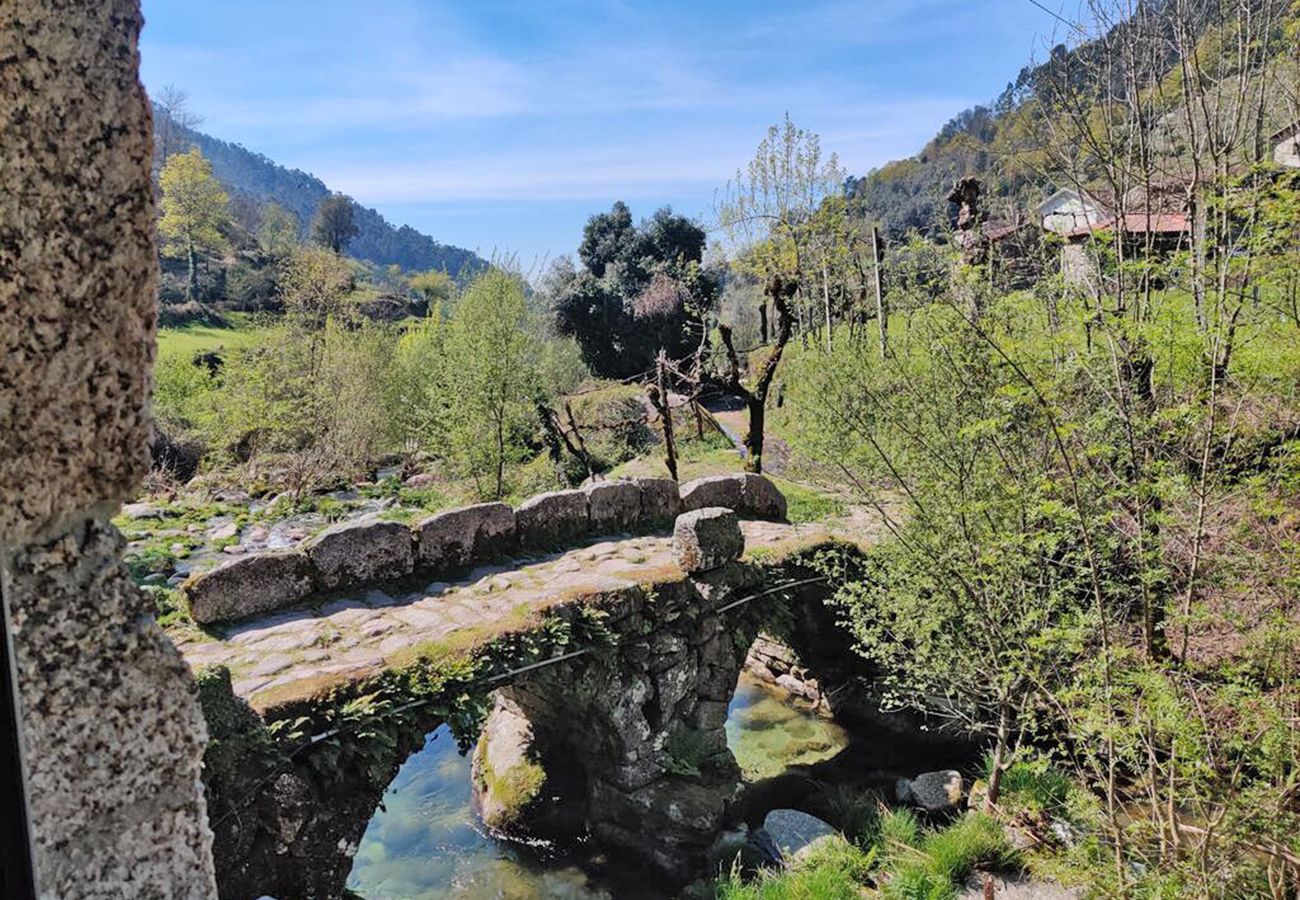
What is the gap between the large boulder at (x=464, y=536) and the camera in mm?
8805

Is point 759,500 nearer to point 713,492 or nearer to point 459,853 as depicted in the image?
point 713,492

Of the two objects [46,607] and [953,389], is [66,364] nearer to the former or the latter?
[46,607]

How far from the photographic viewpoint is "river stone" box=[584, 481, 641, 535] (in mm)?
10773

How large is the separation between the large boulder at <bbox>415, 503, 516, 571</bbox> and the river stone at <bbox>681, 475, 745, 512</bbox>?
322cm

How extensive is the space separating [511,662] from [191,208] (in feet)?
184

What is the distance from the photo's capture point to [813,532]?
11.6 meters

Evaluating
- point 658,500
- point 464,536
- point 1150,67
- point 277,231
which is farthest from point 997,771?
point 277,231

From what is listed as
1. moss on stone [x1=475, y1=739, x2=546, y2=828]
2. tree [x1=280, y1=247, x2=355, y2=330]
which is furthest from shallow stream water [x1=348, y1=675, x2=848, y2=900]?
tree [x1=280, y1=247, x2=355, y2=330]

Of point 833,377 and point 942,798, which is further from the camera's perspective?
point 942,798

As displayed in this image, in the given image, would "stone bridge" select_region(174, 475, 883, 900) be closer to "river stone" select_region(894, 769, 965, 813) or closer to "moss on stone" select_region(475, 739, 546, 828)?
"moss on stone" select_region(475, 739, 546, 828)

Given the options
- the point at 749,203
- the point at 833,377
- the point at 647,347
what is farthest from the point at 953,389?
the point at 647,347

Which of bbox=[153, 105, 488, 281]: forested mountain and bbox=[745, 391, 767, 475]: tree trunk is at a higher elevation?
bbox=[153, 105, 488, 281]: forested mountain

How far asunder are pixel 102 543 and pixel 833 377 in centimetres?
887

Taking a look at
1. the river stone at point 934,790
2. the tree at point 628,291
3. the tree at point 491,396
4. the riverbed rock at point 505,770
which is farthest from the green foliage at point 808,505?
the tree at point 628,291
